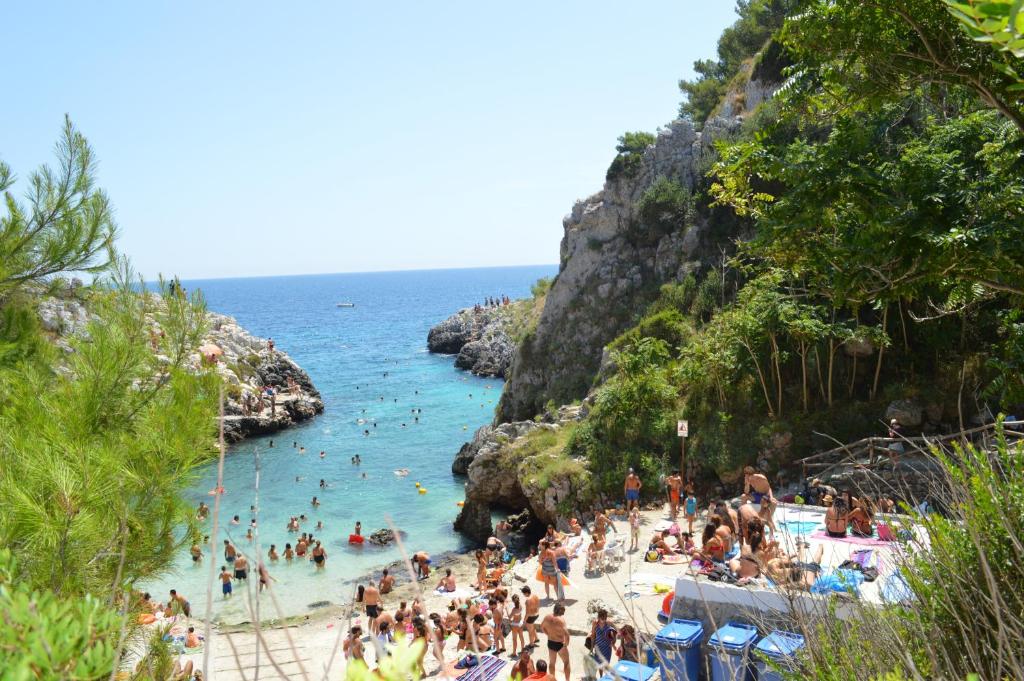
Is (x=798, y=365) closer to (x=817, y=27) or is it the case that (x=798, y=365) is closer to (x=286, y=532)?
(x=817, y=27)

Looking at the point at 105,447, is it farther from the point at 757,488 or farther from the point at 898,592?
the point at 757,488

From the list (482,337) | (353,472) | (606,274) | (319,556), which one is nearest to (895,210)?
(319,556)

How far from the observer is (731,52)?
1722 inches

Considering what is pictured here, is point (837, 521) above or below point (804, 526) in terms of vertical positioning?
above

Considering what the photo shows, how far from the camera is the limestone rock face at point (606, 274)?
92.8 ft

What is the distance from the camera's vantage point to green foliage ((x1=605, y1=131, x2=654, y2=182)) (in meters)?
30.8

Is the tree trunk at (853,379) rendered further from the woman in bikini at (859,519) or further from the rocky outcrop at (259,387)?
the rocky outcrop at (259,387)

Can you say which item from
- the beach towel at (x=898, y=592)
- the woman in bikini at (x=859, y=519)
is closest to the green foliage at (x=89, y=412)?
the beach towel at (x=898, y=592)

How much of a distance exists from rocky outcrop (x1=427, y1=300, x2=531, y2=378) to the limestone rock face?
1825 cm

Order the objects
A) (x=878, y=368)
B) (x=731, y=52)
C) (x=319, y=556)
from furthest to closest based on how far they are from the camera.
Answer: (x=731, y=52), (x=319, y=556), (x=878, y=368)

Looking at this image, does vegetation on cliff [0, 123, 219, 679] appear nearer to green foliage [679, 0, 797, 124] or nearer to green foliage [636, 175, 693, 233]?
green foliage [636, 175, 693, 233]

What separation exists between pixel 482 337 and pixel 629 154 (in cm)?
3594

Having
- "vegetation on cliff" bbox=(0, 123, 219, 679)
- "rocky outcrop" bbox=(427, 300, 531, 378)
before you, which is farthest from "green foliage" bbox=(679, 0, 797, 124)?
"vegetation on cliff" bbox=(0, 123, 219, 679)

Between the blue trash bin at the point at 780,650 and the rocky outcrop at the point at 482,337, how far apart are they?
42.5 metres
